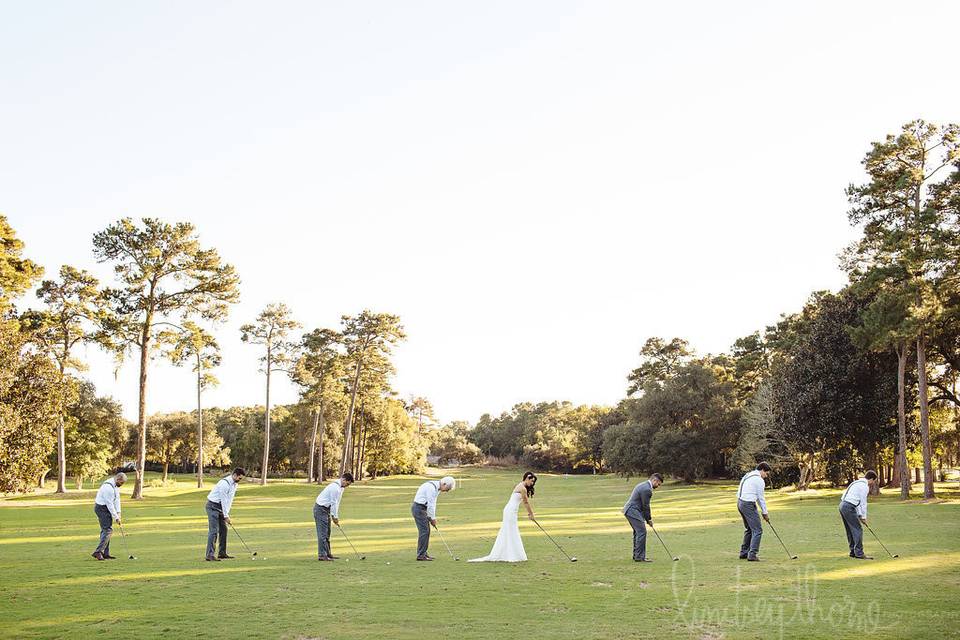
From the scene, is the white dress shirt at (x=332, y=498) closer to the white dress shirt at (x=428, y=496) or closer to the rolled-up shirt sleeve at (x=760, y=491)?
the white dress shirt at (x=428, y=496)

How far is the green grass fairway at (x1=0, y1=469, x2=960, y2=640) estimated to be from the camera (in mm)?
10391

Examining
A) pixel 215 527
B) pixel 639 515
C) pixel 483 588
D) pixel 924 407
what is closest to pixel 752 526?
pixel 639 515

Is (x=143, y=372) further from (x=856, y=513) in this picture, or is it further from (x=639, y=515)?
(x=856, y=513)

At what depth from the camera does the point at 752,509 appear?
683 inches

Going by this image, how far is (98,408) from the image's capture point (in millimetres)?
74250

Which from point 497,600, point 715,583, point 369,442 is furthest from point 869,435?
point 369,442

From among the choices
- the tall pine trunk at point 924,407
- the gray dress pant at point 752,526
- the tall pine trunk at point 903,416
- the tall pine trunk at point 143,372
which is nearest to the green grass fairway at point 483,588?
the gray dress pant at point 752,526

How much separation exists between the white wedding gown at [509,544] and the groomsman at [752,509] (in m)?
5.11

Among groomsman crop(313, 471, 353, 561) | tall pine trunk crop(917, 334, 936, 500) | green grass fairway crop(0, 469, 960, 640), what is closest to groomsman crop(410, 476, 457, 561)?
green grass fairway crop(0, 469, 960, 640)

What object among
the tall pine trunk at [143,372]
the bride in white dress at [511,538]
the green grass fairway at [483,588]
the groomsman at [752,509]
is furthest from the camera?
the tall pine trunk at [143,372]

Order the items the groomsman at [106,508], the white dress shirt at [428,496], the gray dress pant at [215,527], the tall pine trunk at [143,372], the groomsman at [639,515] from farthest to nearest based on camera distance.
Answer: the tall pine trunk at [143,372] < the white dress shirt at [428,496] < the gray dress pant at [215,527] < the groomsman at [106,508] < the groomsman at [639,515]

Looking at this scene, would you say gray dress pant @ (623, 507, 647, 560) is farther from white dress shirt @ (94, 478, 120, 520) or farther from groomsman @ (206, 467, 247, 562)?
white dress shirt @ (94, 478, 120, 520)

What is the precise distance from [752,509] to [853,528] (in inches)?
98.8

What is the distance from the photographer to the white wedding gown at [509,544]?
690 inches
